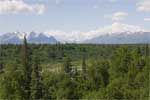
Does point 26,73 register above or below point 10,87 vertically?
above

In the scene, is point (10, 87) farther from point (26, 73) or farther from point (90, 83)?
point (90, 83)

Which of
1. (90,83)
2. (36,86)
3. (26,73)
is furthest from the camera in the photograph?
(26,73)

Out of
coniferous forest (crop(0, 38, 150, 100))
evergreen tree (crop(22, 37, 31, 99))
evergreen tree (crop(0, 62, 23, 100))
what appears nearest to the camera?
coniferous forest (crop(0, 38, 150, 100))

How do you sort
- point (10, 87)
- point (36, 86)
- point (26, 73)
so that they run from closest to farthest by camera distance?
point (10, 87) → point (36, 86) → point (26, 73)

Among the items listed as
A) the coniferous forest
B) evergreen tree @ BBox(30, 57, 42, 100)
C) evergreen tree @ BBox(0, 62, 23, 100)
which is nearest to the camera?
the coniferous forest

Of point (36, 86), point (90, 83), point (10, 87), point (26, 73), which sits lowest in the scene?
point (36, 86)

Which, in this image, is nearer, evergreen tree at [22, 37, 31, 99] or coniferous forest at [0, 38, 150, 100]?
coniferous forest at [0, 38, 150, 100]

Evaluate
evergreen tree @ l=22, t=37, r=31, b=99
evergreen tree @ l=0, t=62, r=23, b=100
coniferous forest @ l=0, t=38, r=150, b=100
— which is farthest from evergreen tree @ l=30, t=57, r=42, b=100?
evergreen tree @ l=0, t=62, r=23, b=100

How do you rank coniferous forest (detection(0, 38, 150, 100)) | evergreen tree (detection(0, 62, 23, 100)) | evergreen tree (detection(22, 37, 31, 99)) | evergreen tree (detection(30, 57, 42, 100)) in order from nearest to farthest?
coniferous forest (detection(0, 38, 150, 100)) → evergreen tree (detection(0, 62, 23, 100)) → evergreen tree (detection(30, 57, 42, 100)) → evergreen tree (detection(22, 37, 31, 99))

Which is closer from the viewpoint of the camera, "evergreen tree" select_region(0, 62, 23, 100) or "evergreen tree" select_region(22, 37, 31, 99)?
"evergreen tree" select_region(0, 62, 23, 100)

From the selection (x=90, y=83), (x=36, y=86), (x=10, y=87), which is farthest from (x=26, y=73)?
(x=90, y=83)

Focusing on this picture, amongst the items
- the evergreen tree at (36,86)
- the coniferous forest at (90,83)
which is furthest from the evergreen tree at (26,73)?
the evergreen tree at (36,86)

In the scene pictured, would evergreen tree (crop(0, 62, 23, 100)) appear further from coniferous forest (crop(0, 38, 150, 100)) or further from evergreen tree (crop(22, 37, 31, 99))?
evergreen tree (crop(22, 37, 31, 99))

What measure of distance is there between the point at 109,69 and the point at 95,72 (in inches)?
131
